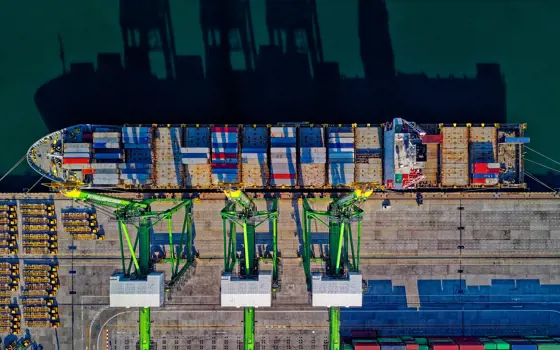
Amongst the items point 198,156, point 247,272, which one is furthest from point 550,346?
point 198,156

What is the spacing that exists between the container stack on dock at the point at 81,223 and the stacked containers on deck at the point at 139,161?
7.01 metres

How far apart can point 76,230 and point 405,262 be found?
38869 mm

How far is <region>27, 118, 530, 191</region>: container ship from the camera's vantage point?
39.0m

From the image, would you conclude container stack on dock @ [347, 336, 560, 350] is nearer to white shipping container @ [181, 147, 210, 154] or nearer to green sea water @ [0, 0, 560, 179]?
green sea water @ [0, 0, 560, 179]

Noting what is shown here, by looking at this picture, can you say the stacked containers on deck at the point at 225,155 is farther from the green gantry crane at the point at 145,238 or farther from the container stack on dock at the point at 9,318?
the container stack on dock at the point at 9,318

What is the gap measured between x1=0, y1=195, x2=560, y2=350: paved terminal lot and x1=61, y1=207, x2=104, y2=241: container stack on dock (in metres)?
0.86

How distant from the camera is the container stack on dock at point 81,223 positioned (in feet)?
137

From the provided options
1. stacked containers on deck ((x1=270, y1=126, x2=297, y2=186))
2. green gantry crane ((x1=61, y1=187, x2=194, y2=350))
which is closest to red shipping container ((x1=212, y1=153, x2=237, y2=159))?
stacked containers on deck ((x1=270, y1=126, x2=297, y2=186))

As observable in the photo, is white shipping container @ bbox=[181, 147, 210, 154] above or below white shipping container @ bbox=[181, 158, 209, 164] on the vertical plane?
above

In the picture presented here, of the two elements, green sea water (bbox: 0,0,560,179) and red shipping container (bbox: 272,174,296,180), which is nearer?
red shipping container (bbox: 272,174,296,180)

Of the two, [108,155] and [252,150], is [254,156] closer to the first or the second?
[252,150]

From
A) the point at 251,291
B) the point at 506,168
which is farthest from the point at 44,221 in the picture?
the point at 506,168

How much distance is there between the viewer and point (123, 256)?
3984 cm

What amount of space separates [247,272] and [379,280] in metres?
15.9
